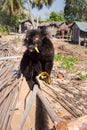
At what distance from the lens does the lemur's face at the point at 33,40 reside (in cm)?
429

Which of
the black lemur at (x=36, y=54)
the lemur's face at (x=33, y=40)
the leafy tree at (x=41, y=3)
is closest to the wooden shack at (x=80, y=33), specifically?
the leafy tree at (x=41, y=3)

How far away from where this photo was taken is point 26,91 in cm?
343

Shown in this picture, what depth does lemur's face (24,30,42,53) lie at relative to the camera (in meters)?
4.29

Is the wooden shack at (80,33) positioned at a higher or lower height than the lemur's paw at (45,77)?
lower

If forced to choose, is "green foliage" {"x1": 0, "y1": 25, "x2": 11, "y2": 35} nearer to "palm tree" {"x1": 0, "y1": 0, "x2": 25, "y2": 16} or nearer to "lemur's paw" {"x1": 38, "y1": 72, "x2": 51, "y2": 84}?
"palm tree" {"x1": 0, "y1": 0, "x2": 25, "y2": 16}

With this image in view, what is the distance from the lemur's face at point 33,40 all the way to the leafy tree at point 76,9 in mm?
48883

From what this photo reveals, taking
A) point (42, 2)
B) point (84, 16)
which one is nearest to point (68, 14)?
point (84, 16)

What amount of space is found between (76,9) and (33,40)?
5093 centimetres

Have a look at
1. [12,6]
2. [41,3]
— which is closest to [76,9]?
[41,3]

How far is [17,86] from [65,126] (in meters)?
1.45

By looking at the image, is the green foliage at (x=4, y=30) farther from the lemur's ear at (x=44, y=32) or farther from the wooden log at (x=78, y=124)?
the wooden log at (x=78, y=124)

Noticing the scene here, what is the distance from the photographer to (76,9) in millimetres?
54031

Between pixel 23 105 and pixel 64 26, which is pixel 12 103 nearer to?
pixel 23 105

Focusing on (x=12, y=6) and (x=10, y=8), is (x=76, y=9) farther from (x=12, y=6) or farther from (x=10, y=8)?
(x=12, y=6)
